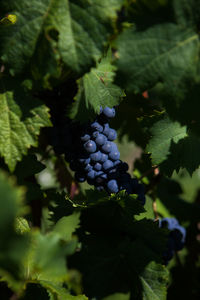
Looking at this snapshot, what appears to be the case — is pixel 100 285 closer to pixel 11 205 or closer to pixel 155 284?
pixel 155 284

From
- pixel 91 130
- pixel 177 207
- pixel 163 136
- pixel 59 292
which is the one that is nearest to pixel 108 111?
pixel 91 130

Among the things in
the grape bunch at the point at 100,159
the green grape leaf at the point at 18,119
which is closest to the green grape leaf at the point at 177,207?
the grape bunch at the point at 100,159

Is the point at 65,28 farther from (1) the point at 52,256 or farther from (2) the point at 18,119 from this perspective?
(1) the point at 52,256

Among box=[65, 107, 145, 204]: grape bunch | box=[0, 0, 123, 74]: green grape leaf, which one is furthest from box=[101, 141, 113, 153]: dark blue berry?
box=[0, 0, 123, 74]: green grape leaf

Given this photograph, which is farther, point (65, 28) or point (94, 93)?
point (94, 93)

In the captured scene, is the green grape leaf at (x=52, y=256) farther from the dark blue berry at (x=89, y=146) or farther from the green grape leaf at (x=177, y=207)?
the green grape leaf at (x=177, y=207)
